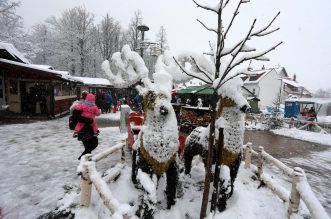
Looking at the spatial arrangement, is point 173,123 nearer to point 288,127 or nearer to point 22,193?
point 22,193

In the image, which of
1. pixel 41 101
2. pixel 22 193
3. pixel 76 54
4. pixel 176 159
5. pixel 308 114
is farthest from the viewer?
pixel 76 54

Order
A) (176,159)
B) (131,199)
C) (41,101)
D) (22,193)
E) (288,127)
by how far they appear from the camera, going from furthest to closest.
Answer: (288,127) → (41,101) → (22,193) → (131,199) → (176,159)

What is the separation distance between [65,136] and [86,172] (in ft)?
21.2

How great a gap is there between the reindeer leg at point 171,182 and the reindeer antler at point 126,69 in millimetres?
1309

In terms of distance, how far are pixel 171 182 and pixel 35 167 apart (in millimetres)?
3887

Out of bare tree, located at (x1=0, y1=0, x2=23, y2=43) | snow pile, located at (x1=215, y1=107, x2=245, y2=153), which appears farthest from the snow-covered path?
bare tree, located at (x1=0, y1=0, x2=23, y2=43)

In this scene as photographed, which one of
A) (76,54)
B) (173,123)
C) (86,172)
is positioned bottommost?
(86,172)

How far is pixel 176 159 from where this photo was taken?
3.50 metres

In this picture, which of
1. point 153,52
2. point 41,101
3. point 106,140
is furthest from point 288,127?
point 41,101

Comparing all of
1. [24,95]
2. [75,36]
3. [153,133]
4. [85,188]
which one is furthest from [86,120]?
[75,36]

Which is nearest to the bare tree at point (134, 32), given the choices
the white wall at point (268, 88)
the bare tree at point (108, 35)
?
the bare tree at point (108, 35)

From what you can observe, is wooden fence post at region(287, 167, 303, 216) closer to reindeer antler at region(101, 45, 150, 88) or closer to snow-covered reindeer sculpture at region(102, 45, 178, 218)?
snow-covered reindeer sculpture at region(102, 45, 178, 218)

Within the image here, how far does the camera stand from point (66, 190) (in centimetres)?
445

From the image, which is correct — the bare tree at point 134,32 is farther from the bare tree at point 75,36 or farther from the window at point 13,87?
the window at point 13,87
